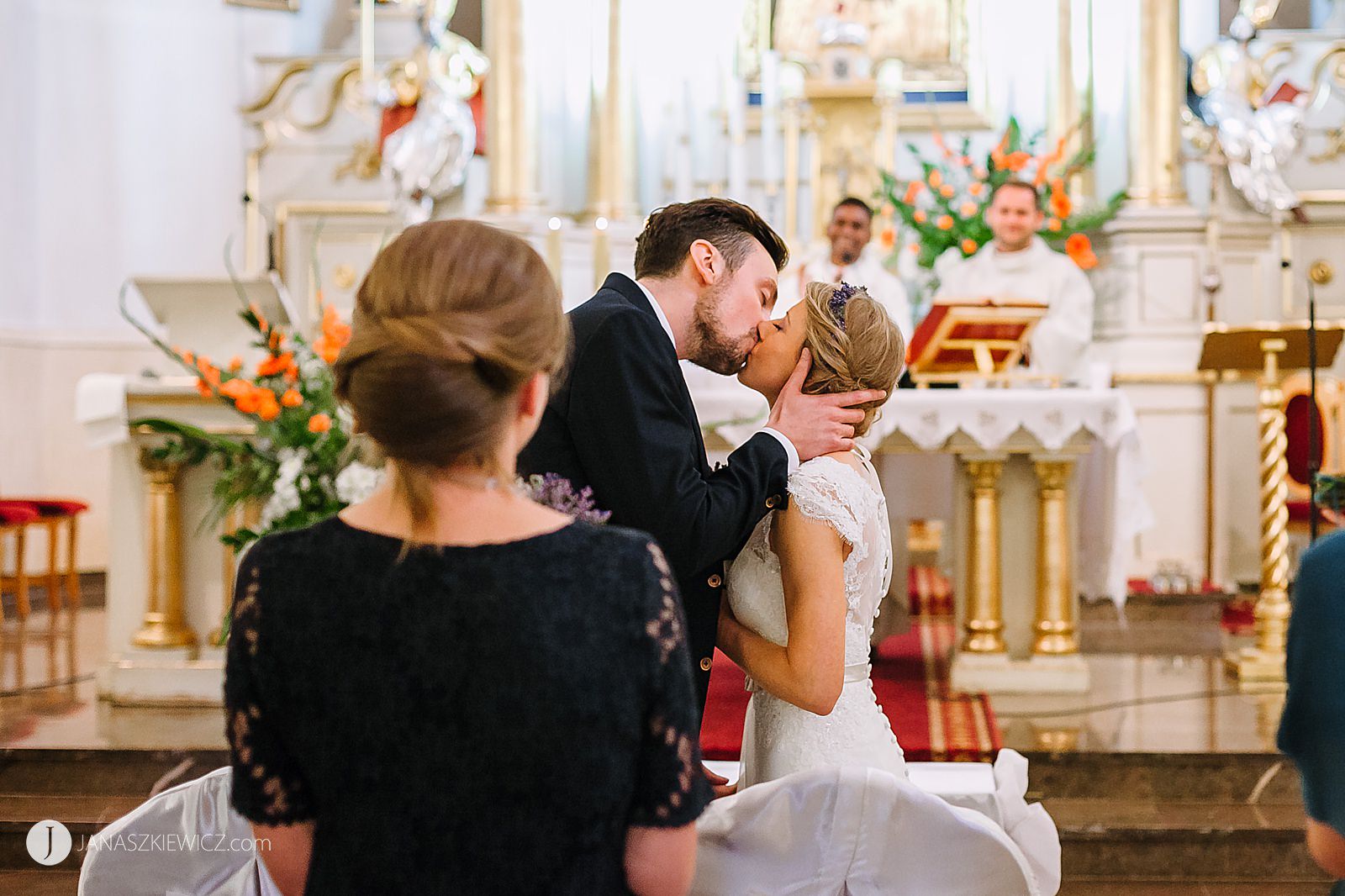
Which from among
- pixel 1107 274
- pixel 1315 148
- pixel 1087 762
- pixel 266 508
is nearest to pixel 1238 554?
pixel 1107 274

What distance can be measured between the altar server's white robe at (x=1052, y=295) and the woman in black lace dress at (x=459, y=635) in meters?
5.41

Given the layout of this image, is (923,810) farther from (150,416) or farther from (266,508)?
(150,416)

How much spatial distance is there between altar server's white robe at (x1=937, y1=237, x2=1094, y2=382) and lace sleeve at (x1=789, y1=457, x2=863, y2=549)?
4447 mm

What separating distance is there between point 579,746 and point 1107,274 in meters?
6.56

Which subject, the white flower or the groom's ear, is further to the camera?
the white flower

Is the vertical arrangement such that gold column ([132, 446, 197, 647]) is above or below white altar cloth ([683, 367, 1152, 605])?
below

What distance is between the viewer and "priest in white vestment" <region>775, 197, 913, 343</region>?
620cm

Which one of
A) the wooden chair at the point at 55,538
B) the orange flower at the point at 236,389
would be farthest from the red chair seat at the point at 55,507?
the orange flower at the point at 236,389

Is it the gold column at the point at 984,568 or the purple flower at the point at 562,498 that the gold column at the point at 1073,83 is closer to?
the gold column at the point at 984,568

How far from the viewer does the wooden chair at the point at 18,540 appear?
20.4 feet

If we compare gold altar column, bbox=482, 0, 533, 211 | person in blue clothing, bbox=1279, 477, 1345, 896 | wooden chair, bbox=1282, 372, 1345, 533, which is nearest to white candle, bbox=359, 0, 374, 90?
gold altar column, bbox=482, 0, 533, 211

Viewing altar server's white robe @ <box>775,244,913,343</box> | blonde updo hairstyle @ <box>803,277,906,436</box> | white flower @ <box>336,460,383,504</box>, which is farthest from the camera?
altar server's white robe @ <box>775,244,913,343</box>

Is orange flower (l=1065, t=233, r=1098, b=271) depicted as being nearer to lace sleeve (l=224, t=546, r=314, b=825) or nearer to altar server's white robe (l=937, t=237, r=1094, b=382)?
altar server's white robe (l=937, t=237, r=1094, b=382)

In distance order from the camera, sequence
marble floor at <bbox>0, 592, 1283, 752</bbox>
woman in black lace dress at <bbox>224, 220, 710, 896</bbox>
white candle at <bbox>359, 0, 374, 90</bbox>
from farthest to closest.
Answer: white candle at <bbox>359, 0, 374, 90</bbox> < marble floor at <bbox>0, 592, 1283, 752</bbox> < woman in black lace dress at <bbox>224, 220, 710, 896</bbox>
